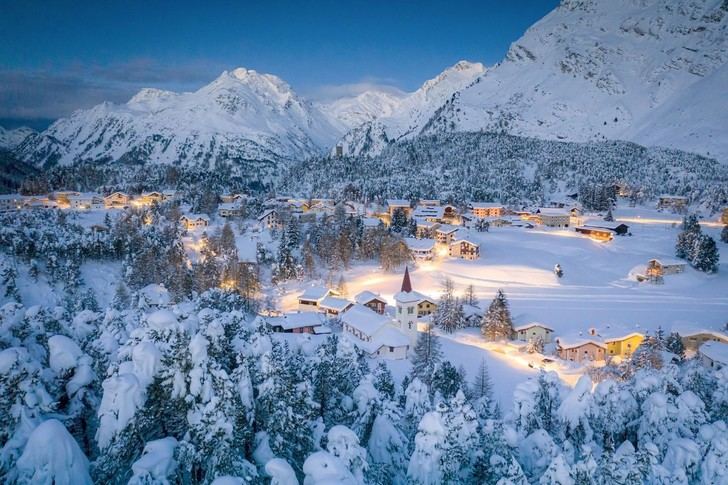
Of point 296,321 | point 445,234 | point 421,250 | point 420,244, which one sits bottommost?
point 296,321

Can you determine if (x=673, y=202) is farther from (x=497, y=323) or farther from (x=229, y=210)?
(x=229, y=210)

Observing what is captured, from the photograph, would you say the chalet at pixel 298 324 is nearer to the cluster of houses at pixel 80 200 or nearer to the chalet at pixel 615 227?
the chalet at pixel 615 227

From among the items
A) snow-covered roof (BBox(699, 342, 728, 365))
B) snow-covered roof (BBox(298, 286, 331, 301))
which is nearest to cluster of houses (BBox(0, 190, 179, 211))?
snow-covered roof (BBox(298, 286, 331, 301))

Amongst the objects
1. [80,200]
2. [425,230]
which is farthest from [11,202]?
[425,230]

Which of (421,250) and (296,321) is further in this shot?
(421,250)

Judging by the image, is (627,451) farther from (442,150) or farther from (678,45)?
(678,45)

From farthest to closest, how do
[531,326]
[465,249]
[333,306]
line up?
1. [465,249]
2. [333,306]
3. [531,326]

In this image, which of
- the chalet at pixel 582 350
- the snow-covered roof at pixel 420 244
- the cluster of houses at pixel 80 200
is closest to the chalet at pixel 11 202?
the cluster of houses at pixel 80 200

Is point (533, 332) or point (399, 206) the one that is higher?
point (399, 206)
